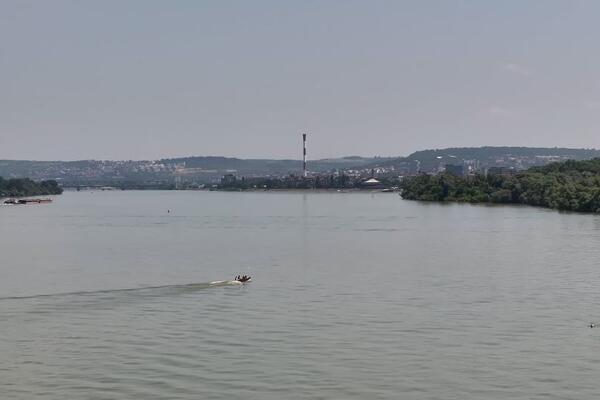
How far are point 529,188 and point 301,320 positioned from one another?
76.5 meters

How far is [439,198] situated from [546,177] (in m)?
14.0

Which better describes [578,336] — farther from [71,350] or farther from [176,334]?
[71,350]

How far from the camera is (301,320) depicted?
2542 centimetres

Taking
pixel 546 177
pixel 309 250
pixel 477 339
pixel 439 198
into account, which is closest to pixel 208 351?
pixel 477 339

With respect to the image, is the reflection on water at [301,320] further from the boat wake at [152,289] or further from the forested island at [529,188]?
the forested island at [529,188]

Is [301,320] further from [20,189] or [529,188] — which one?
[20,189]

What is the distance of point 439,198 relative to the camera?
374 feet

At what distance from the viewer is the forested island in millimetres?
83188

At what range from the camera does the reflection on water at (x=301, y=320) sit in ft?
63.3

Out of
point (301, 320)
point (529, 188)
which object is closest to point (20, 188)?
point (529, 188)

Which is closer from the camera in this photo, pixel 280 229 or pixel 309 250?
pixel 309 250

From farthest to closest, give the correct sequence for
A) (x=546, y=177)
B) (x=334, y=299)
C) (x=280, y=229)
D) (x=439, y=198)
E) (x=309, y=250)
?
(x=439, y=198)
(x=546, y=177)
(x=280, y=229)
(x=309, y=250)
(x=334, y=299)

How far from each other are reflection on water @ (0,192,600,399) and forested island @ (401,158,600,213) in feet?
115

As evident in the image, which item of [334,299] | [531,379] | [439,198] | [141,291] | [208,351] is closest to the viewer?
[531,379]
